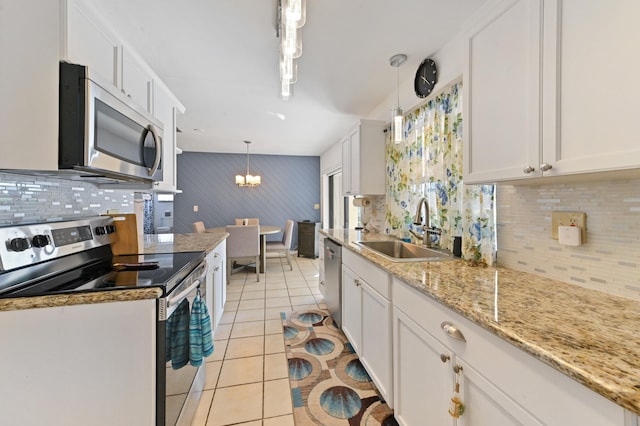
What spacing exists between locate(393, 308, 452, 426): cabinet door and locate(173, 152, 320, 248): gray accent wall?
5.08 metres

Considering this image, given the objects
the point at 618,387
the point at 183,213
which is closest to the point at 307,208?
the point at 183,213

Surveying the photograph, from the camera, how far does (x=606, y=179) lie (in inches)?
37.7

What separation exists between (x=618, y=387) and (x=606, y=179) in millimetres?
843

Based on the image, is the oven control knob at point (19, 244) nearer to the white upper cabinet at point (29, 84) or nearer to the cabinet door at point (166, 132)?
the white upper cabinet at point (29, 84)

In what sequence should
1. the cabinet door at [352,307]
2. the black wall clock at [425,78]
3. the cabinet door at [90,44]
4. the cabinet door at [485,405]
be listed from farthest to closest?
the black wall clock at [425,78], the cabinet door at [352,307], the cabinet door at [90,44], the cabinet door at [485,405]

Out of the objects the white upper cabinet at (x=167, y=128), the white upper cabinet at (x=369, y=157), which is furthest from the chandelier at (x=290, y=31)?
the white upper cabinet at (x=369, y=157)

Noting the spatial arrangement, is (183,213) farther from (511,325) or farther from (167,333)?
(511,325)

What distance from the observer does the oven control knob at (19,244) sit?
101 centimetres

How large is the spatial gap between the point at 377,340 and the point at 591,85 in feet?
4.80

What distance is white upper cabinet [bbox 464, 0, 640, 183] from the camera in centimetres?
73

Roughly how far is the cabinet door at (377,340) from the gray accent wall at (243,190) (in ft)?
15.3

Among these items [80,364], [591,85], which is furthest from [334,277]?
[591,85]

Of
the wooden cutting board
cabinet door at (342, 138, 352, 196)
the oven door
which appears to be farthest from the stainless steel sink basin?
the wooden cutting board

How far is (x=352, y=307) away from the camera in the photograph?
1987 millimetres
